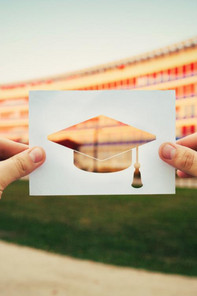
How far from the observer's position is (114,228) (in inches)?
375

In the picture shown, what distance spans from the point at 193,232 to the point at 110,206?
156 inches

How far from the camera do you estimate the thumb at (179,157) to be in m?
1.85

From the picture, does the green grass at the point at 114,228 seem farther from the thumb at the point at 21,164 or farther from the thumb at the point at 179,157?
the thumb at the point at 21,164

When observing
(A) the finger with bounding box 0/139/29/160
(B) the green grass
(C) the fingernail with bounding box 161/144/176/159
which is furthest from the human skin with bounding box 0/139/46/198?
(B) the green grass

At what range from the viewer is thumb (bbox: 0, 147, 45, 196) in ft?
6.02

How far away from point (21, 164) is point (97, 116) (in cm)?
43

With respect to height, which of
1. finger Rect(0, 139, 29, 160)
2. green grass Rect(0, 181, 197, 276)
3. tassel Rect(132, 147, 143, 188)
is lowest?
green grass Rect(0, 181, 197, 276)

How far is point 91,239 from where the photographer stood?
8.38 m

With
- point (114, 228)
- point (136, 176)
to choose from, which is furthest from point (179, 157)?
point (114, 228)

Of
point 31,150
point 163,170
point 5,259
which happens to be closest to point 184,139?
point 163,170

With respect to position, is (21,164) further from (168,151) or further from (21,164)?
(168,151)

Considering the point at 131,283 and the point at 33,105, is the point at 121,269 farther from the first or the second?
the point at 33,105

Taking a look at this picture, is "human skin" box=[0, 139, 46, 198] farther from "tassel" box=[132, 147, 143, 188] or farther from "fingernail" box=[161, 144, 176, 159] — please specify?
"fingernail" box=[161, 144, 176, 159]

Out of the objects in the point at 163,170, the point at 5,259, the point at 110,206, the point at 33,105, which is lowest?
the point at 110,206
